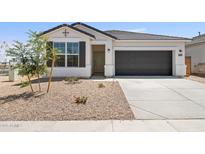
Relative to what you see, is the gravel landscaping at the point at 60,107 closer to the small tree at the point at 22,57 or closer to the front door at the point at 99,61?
the small tree at the point at 22,57

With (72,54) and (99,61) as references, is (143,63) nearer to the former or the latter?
(99,61)

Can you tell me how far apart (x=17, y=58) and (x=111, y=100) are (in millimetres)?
4549

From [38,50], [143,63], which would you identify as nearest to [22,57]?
[38,50]

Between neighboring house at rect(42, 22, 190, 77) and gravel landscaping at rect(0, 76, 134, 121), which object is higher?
neighboring house at rect(42, 22, 190, 77)

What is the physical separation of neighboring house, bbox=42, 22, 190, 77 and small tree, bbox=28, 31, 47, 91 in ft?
21.3

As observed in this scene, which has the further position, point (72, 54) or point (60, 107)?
point (72, 54)

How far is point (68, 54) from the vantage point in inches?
722

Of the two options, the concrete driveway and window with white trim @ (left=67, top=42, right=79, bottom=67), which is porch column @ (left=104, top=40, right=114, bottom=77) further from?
the concrete driveway

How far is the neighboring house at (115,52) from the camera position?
18281 millimetres

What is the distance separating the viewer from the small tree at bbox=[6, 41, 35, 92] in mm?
10555

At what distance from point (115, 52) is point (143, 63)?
2.73 meters

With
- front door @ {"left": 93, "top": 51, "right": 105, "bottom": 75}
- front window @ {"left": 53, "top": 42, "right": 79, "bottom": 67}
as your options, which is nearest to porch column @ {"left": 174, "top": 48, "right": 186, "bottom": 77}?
front door @ {"left": 93, "top": 51, "right": 105, "bottom": 75}

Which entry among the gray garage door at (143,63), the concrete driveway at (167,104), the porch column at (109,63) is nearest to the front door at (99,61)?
the gray garage door at (143,63)
